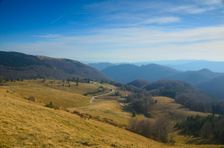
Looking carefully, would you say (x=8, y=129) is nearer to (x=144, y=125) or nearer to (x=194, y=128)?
(x=144, y=125)

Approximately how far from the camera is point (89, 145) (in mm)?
28266

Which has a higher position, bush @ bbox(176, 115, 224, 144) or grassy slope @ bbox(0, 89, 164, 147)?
grassy slope @ bbox(0, 89, 164, 147)

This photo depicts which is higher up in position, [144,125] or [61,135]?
[61,135]

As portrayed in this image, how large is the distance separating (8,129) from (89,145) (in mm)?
7603

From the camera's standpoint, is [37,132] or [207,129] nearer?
[37,132]

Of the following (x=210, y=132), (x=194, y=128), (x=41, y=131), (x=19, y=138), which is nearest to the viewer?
(x=19, y=138)

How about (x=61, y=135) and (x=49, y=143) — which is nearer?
(x=49, y=143)

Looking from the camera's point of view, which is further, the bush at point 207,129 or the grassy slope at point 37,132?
the bush at point 207,129

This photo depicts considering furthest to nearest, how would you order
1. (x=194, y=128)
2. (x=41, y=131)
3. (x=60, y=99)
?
(x=60, y=99) < (x=194, y=128) < (x=41, y=131)

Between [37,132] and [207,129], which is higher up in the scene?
[37,132]

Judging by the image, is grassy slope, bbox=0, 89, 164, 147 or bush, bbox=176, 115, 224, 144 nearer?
grassy slope, bbox=0, 89, 164, 147

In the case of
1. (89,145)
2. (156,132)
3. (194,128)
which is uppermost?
(89,145)

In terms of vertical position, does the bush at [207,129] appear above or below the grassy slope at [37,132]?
below

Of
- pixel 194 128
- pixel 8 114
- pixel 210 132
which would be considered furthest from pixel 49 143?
pixel 194 128
